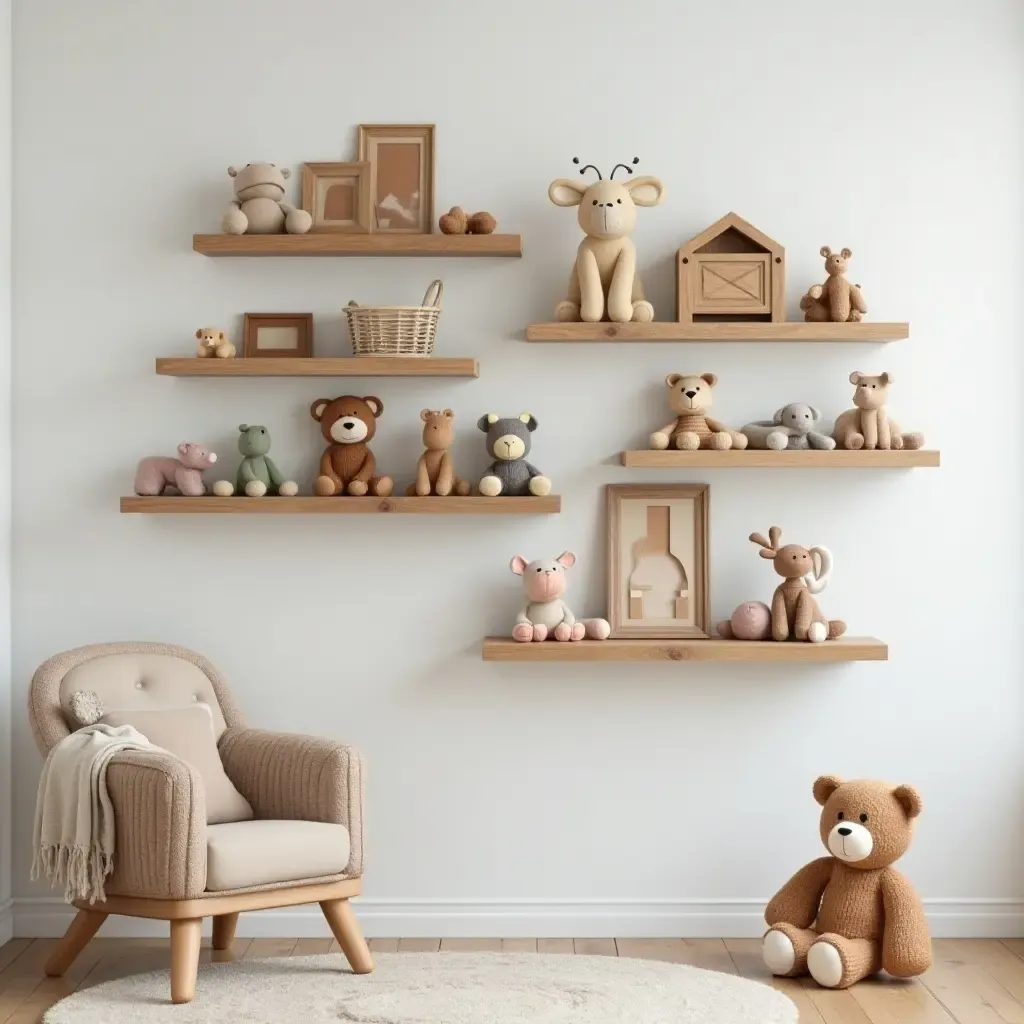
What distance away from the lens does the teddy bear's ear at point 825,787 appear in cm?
330

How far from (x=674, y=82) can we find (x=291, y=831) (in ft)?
7.12

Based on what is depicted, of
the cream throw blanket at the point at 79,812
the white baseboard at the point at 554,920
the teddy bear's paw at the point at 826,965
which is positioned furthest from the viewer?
the white baseboard at the point at 554,920

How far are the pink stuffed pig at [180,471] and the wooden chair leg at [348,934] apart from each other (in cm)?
111

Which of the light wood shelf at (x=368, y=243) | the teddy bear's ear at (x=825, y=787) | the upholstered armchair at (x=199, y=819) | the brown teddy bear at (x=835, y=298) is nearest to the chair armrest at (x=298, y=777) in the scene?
the upholstered armchair at (x=199, y=819)

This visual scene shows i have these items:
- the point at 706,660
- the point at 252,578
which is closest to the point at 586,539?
the point at 706,660

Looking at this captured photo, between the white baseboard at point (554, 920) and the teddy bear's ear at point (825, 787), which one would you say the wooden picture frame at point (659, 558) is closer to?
the teddy bear's ear at point (825, 787)

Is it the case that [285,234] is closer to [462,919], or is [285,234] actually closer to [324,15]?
[324,15]

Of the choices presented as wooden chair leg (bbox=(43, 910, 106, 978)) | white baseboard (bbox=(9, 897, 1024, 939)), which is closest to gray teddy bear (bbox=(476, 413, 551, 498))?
white baseboard (bbox=(9, 897, 1024, 939))

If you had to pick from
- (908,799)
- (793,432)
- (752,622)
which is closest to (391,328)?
(793,432)

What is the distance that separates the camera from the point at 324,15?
3623mm

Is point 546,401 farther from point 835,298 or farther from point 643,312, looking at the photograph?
point 835,298

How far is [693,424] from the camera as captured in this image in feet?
11.5

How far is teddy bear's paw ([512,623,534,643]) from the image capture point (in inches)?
135

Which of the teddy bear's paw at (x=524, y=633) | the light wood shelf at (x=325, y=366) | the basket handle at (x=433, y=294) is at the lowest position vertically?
the teddy bear's paw at (x=524, y=633)
